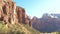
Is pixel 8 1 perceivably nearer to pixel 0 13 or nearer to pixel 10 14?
pixel 10 14

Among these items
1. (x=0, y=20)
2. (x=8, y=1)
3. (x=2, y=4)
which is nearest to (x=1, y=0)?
(x=2, y=4)

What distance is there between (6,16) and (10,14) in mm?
13195

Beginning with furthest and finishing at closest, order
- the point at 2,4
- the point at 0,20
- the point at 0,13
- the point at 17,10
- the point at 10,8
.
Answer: the point at 17,10, the point at 10,8, the point at 2,4, the point at 0,13, the point at 0,20

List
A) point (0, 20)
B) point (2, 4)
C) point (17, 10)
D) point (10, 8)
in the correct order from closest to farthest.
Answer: point (0, 20) < point (2, 4) < point (10, 8) < point (17, 10)

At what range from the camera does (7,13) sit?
160 meters

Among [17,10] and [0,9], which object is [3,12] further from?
[17,10]

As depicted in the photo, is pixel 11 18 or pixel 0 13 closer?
pixel 0 13

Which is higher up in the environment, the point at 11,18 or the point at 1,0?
the point at 1,0

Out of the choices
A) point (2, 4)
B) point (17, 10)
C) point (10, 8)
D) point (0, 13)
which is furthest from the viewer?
point (17, 10)

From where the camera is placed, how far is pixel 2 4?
161375 mm

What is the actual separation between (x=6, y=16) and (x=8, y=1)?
2988cm

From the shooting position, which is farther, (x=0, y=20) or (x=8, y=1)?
(x=8, y=1)

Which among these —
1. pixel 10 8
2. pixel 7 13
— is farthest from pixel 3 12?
pixel 10 8

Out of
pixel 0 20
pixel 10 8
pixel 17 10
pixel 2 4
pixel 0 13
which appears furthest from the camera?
pixel 17 10
